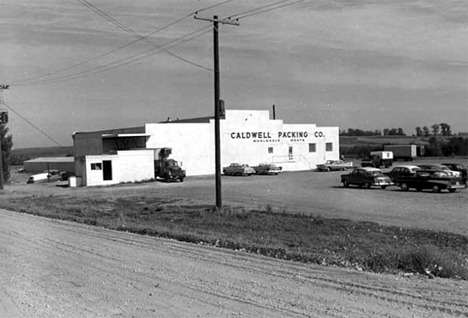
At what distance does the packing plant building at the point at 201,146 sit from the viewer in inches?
2242

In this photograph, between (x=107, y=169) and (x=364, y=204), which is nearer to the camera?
(x=364, y=204)

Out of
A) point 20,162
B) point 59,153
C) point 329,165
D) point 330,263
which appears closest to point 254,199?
point 330,263

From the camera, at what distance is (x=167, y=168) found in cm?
5775

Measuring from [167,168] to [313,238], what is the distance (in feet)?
138

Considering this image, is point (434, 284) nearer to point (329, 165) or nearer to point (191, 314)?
point (191, 314)

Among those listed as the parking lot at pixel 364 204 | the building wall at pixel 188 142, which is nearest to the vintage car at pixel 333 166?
the building wall at pixel 188 142

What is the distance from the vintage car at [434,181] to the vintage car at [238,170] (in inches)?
1130

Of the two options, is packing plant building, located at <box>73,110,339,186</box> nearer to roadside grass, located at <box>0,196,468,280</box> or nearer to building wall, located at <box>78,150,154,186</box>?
building wall, located at <box>78,150,154,186</box>

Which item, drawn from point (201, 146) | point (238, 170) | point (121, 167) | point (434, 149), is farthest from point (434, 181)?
point (434, 149)

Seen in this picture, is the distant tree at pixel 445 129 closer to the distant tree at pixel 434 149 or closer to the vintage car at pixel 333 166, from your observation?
the distant tree at pixel 434 149

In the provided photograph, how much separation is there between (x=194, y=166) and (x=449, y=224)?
152 feet

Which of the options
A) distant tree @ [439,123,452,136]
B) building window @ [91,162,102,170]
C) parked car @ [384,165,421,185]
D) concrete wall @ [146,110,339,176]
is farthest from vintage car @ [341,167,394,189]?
distant tree @ [439,123,452,136]

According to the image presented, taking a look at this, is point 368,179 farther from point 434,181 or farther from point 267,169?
point 267,169

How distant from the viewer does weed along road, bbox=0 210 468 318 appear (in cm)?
696
